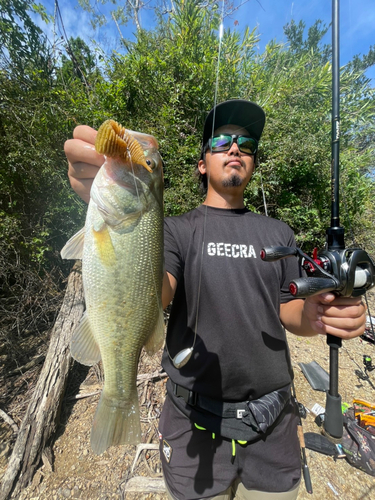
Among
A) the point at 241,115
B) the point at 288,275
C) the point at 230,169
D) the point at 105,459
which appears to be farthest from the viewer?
the point at 105,459

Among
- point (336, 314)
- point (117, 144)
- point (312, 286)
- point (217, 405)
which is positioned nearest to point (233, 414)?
point (217, 405)

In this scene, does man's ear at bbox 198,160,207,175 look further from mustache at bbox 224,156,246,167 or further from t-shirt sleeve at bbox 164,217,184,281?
t-shirt sleeve at bbox 164,217,184,281

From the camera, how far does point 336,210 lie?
6.64ft

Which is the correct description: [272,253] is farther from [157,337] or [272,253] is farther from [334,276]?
[157,337]

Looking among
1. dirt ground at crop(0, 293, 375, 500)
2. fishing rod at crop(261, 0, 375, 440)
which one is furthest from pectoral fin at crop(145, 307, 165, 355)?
dirt ground at crop(0, 293, 375, 500)

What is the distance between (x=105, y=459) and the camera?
2.97 m

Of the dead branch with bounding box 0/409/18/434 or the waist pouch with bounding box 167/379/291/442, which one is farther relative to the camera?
the dead branch with bounding box 0/409/18/434

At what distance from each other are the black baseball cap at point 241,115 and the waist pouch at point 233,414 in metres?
2.26

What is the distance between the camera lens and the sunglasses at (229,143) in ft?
6.98

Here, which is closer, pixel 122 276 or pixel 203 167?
pixel 122 276

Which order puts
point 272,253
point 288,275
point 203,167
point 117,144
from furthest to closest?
point 203,167 < point 288,275 < point 272,253 < point 117,144

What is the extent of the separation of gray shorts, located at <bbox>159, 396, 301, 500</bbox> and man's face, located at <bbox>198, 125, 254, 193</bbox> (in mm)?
1815

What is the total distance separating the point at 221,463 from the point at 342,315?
52.4 inches

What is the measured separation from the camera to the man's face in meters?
2.01
